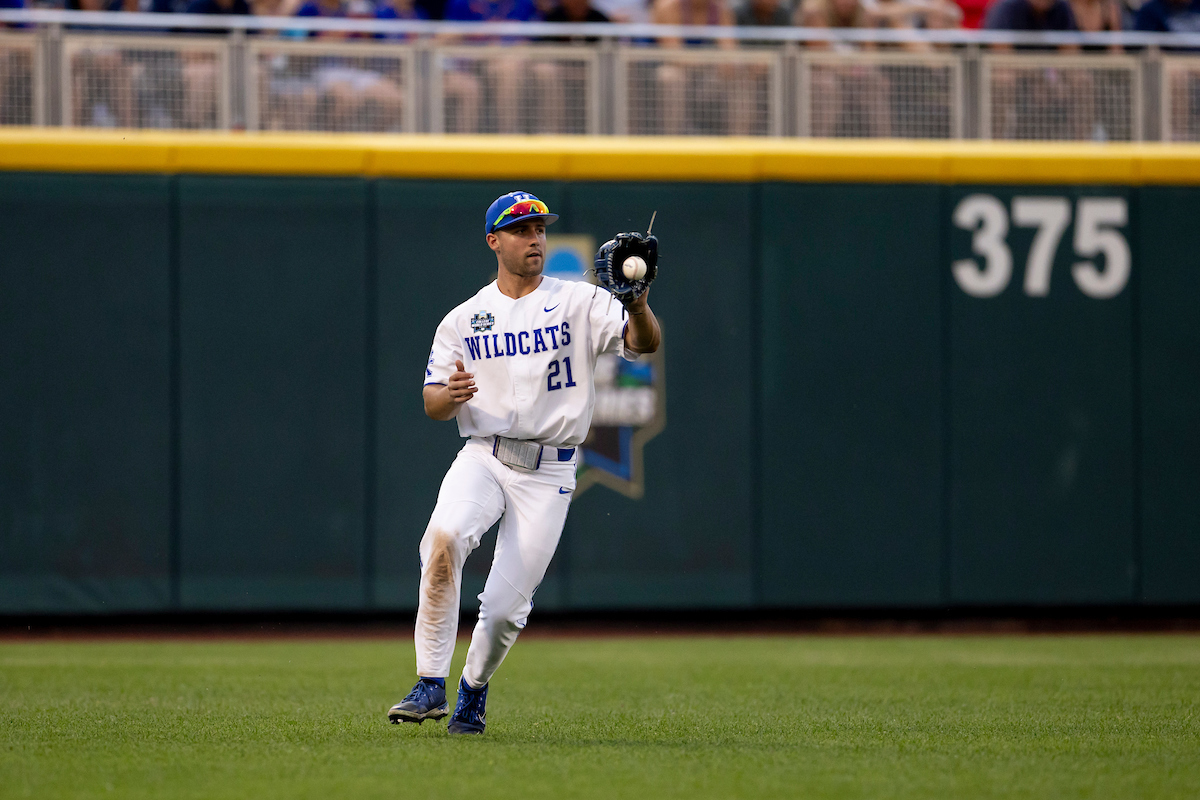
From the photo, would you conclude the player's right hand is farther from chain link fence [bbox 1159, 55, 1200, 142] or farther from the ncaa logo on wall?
chain link fence [bbox 1159, 55, 1200, 142]

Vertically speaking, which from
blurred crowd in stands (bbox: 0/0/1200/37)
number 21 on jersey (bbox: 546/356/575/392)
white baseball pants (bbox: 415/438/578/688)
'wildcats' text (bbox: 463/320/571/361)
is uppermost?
blurred crowd in stands (bbox: 0/0/1200/37)

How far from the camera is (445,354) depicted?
525cm

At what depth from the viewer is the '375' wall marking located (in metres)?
10.0

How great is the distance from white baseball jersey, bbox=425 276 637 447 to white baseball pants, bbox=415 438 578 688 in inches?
5.8

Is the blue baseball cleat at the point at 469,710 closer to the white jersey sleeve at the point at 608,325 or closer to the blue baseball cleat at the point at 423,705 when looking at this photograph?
the blue baseball cleat at the point at 423,705

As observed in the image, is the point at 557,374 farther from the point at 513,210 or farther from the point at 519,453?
the point at 513,210

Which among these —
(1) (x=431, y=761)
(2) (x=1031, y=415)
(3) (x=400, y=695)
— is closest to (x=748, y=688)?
(3) (x=400, y=695)

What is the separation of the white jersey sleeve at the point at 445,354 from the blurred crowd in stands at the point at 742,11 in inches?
208

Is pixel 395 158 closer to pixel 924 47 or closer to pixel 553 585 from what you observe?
pixel 553 585

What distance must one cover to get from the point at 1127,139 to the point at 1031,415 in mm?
2249

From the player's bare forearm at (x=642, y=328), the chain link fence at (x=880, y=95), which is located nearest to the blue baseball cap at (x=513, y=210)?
the player's bare forearm at (x=642, y=328)

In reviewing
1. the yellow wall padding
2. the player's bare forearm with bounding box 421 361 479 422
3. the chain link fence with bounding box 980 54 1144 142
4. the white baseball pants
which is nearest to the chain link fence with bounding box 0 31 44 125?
the yellow wall padding

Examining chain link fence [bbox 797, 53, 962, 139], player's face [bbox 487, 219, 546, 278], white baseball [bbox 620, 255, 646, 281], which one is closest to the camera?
white baseball [bbox 620, 255, 646, 281]

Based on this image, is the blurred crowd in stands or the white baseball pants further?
the blurred crowd in stands
